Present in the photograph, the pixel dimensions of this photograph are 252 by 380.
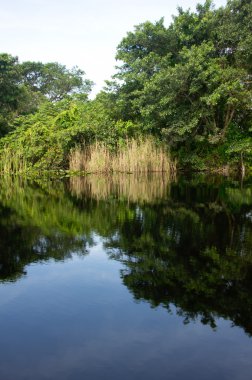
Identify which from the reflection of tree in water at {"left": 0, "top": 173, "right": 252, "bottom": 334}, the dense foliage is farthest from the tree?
the reflection of tree in water at {"left": 0, "top": 173, "right": 252, "bottom": 334}

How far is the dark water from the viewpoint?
2.78 meters

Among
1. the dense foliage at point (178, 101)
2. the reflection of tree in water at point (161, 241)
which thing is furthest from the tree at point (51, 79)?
the reflection of tree in water at point (161, 241)

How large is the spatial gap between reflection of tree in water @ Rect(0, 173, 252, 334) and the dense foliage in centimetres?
675

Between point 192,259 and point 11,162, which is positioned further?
point 11,162

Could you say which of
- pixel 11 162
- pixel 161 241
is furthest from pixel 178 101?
pixel 161 241

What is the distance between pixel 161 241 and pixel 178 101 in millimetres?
12239

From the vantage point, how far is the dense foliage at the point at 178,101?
15914 mm

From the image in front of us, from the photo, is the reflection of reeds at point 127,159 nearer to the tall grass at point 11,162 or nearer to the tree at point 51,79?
the tall grass at point 11,162

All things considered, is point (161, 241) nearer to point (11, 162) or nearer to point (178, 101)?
point (178, 101)

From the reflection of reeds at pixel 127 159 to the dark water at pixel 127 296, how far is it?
10.1 meters

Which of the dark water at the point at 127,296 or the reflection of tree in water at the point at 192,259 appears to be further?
the reflection of tree in water at the point at 192,259

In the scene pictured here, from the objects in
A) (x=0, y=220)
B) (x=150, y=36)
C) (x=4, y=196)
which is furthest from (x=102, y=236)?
(x=150, y=36)

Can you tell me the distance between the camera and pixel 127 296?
392cm

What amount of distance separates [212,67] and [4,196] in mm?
9197
